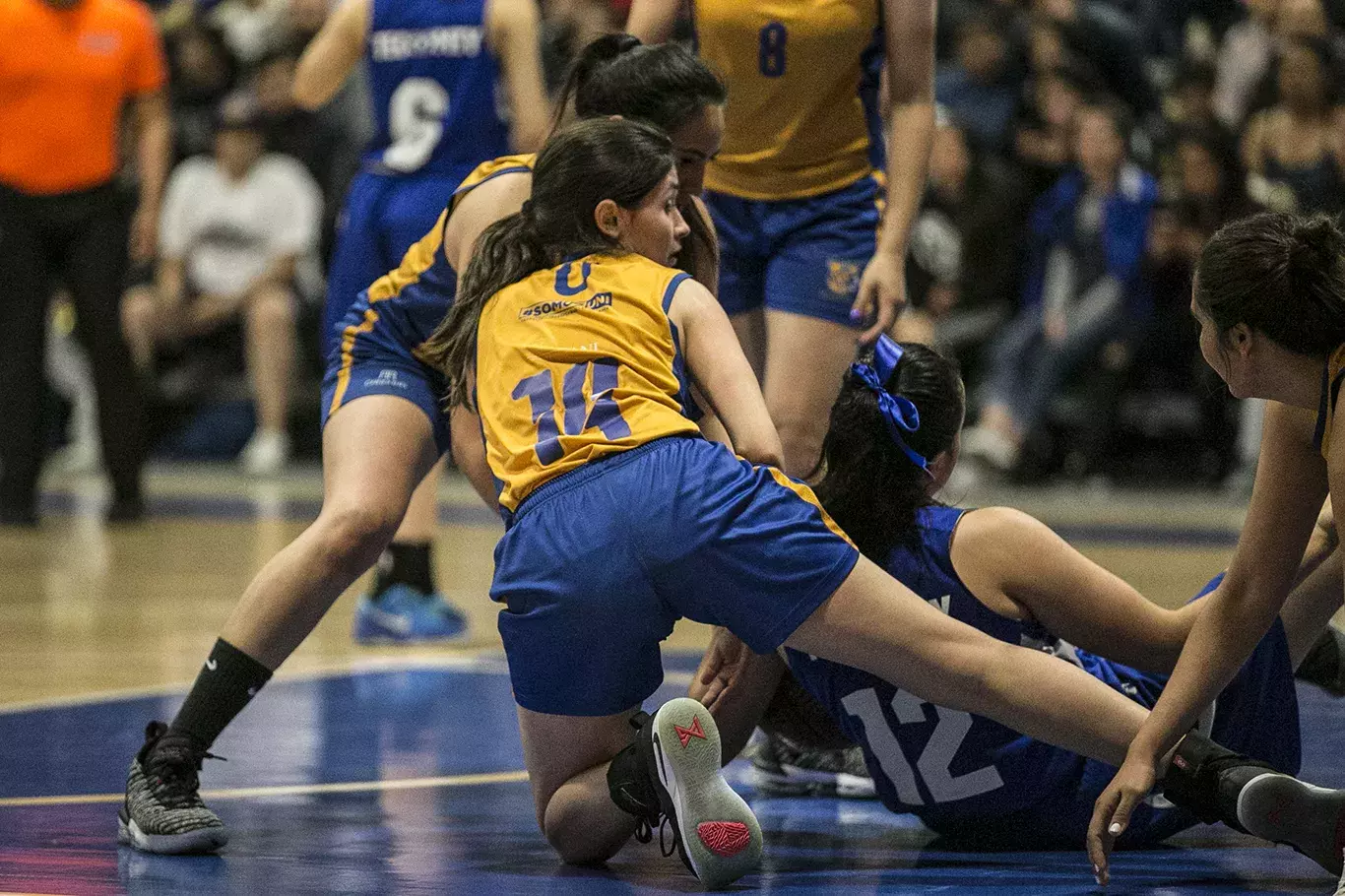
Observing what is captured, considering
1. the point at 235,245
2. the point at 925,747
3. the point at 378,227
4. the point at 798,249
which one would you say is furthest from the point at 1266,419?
the point at 235,245

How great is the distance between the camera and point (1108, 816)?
3.03m

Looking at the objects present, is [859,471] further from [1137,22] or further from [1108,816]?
[1137,22]

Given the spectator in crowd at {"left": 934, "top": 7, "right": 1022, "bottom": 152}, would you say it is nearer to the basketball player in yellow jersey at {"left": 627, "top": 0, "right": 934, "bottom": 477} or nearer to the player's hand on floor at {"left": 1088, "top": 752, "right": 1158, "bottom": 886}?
the basketball player in yellow jersey at {"left": 627, "top": 0, "right": 934, "bottom": 477}

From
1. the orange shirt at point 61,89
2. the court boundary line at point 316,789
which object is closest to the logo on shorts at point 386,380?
the court boundary line at point 316,789

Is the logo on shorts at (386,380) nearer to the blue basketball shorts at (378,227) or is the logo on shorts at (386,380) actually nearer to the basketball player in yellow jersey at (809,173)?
the basketball player in yellow jersey at (809,173)

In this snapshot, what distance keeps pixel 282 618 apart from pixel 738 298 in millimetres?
1480

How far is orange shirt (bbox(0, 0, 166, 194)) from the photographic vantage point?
8.52 metres

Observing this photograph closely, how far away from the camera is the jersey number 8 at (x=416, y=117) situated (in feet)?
19.3

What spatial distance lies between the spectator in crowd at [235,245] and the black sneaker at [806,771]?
7.26 metres

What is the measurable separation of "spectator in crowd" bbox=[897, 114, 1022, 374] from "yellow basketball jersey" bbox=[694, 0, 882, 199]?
18.0 feet

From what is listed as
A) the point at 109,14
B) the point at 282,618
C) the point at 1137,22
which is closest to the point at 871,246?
the point at 282,618

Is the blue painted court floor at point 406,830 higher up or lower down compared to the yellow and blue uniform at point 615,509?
lower down

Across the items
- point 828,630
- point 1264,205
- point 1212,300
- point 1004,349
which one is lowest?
point 1004,349

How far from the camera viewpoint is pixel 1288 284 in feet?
9.30
